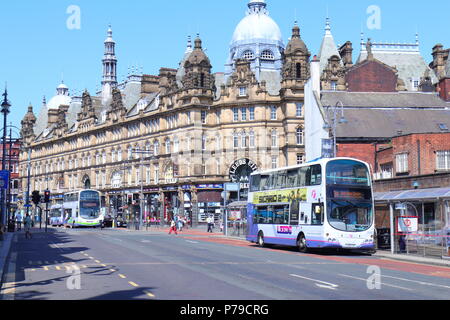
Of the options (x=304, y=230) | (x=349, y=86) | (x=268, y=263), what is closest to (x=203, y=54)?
(x=349, y=86)

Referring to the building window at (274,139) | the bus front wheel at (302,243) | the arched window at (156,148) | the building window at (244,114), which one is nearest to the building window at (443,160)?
the bus front wheel at (302,243)

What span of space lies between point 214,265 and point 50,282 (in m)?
6.87

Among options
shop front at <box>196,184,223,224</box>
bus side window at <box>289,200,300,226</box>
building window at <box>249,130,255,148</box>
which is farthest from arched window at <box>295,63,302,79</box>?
bus side window at <box>289,200,300,226</box>

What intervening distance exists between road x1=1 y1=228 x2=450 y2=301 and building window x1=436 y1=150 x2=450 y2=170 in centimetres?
1518

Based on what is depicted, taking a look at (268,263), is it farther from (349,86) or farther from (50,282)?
(349,86)

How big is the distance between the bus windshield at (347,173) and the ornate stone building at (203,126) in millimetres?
42123

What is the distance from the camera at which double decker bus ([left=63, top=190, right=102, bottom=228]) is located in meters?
66.4

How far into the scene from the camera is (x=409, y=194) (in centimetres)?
2970

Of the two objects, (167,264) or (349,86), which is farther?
(349,86)

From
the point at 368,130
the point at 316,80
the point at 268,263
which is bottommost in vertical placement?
the point at 268,263
